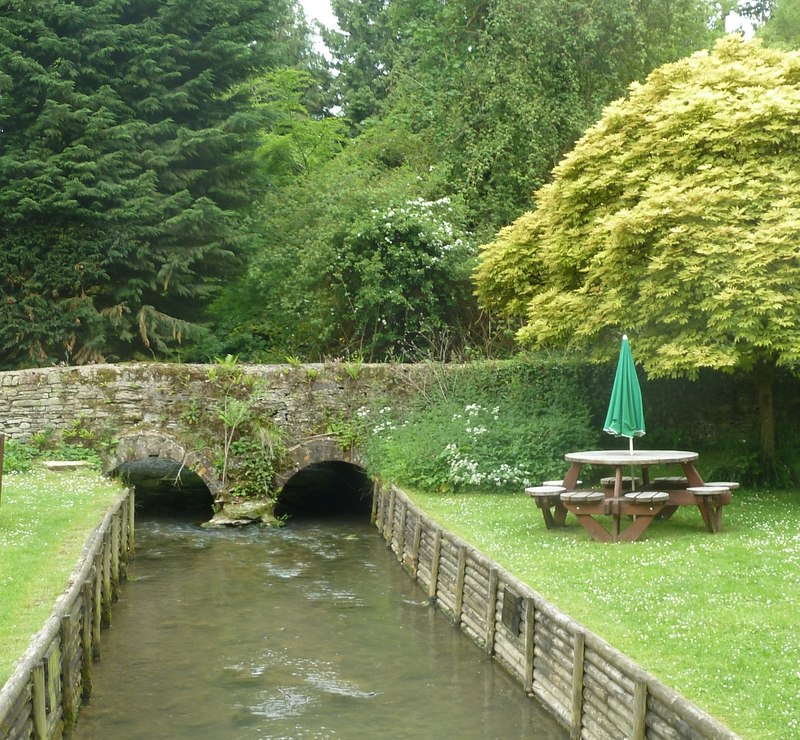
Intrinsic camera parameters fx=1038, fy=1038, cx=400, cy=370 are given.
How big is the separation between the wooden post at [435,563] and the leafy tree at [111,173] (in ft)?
51.2

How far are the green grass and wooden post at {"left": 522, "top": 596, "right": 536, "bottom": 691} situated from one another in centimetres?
479

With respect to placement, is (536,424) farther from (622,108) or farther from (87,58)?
(87,58)

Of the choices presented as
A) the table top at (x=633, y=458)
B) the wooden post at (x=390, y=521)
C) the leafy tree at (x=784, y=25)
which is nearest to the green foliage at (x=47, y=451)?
the wooden post at (x=390, y=521)

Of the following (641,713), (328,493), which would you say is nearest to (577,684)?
(641,713)

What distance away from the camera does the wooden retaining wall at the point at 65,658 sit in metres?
7.64

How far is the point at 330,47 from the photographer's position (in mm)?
53062

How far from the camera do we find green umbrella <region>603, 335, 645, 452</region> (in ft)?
48.2

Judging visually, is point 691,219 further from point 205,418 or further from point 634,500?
point 205,418

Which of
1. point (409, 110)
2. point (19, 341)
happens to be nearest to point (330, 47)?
point (409, 110)

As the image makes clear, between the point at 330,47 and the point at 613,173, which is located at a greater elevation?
the point at 330,47

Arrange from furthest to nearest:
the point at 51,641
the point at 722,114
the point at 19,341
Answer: the point at 19,341
the point at 722,114
the point at 51,641

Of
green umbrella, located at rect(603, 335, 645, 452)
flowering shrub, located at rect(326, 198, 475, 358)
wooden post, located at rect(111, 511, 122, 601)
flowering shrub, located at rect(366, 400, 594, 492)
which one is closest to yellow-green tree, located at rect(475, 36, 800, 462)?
green umbrella, located at rect(603, 335, 645, 452)

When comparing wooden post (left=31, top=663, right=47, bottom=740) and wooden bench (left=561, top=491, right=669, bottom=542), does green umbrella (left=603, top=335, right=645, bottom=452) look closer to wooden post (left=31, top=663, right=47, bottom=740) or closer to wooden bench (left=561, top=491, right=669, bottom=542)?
wooden bench (left=561, top=491, right=669, bottom=542)

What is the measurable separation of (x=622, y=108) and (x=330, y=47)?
37.0m
